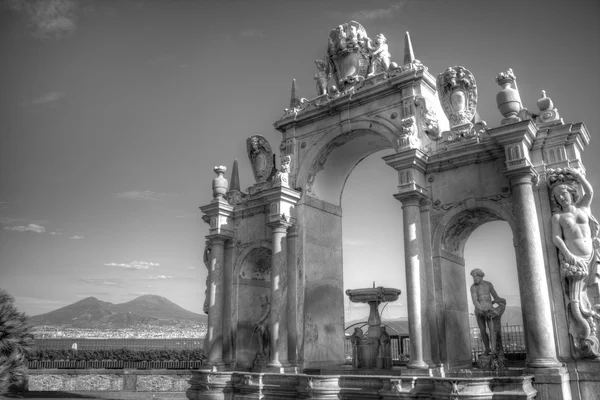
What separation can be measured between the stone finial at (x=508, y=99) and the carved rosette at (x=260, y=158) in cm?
1089

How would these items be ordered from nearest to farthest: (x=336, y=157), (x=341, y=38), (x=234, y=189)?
1. (x=341, y=38)
2. (x=336, y=157)
3. (x=234, y=189)

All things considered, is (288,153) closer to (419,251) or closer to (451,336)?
(419,251)

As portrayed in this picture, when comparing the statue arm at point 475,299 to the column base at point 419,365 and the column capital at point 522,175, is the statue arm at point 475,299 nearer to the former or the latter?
the column base at point 419,365

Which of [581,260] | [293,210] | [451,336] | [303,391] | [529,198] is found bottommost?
[303,391]

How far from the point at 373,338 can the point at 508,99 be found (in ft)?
31.2

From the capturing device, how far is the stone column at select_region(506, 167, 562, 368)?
1364cm

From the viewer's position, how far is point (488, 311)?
15.6m

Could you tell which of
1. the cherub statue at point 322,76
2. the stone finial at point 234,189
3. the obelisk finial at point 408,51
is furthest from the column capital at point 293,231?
the obelisk finial at point 408,51

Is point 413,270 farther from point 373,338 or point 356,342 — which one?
point 356,342

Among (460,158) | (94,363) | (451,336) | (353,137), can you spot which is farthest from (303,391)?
(94,363)

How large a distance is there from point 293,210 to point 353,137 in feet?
12.5

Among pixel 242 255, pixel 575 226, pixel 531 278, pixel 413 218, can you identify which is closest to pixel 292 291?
pixel 242 255

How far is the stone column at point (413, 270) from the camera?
1565cm

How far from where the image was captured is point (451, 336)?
16344mm
